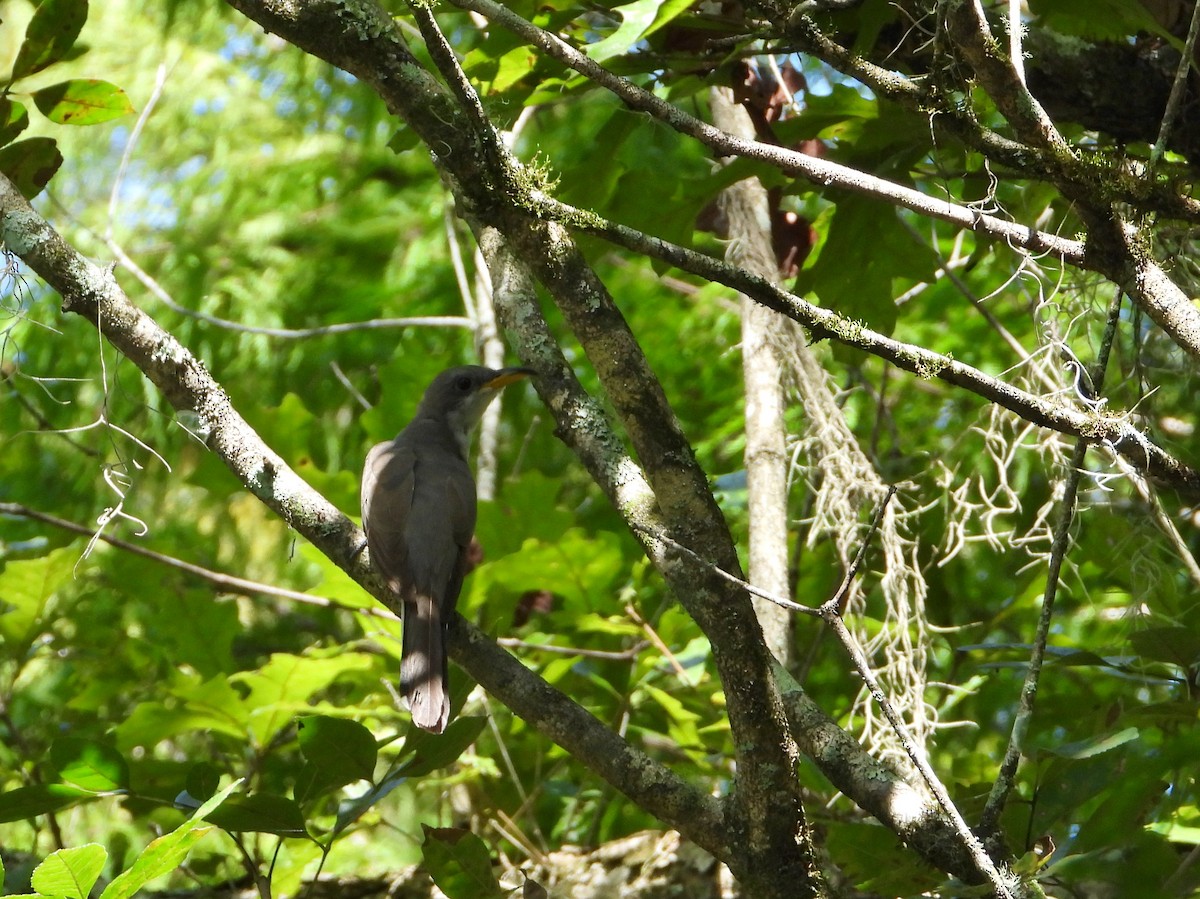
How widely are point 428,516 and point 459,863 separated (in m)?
1.54

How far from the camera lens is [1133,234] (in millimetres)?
2275

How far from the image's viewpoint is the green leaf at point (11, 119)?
3.08 m

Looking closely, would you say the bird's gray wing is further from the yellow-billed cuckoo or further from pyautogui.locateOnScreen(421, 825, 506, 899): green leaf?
pyautogui.locateOnScreen(421, 825, 506, 899): green leaf

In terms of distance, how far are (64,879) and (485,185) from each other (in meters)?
1.50

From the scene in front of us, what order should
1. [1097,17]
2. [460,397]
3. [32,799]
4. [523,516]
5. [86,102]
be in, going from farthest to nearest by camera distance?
1. [460,397]
2. [523,516]
3. [86,102]
4. [32,799]
5. [1097,17]

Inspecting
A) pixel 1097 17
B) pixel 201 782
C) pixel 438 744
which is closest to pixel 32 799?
pixel 201 782

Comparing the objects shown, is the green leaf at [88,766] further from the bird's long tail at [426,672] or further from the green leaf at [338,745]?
the bird's long tail at [426,672]

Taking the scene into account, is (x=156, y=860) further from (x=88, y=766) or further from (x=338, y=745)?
(x=88, y=766)

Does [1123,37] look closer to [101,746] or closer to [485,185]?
[485,185]

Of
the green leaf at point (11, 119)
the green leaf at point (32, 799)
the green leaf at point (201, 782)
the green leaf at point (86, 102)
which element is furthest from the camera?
the green leaf at point (86, 102)

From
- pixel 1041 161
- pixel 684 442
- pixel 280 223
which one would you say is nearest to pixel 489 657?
pixel 684 442

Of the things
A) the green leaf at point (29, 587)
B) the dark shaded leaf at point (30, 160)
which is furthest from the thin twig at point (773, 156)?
the green leaf at point (29, 587)

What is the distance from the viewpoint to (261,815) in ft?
A: 8.85

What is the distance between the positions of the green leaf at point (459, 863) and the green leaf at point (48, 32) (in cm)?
224
